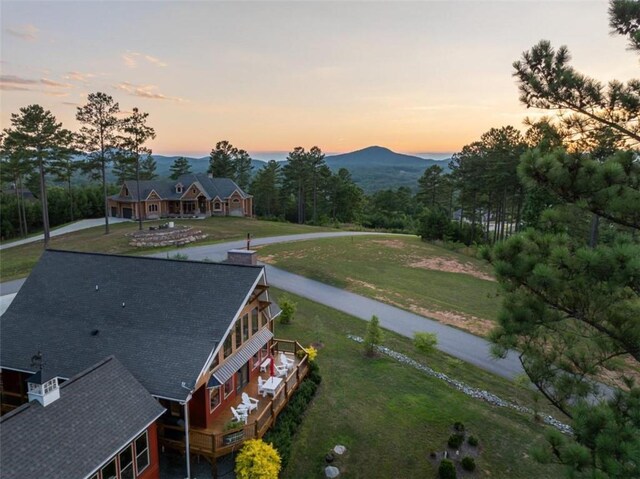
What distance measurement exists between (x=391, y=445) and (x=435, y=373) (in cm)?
581

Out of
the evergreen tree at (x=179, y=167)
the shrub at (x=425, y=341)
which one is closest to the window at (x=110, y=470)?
the shrub at (x=425, y=341)

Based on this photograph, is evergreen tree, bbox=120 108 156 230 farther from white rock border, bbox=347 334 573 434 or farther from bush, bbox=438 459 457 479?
bush, bbox=438 459 457 479

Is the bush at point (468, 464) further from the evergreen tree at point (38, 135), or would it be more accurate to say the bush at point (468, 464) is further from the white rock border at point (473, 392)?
the evergreen tree at point (38, 135)

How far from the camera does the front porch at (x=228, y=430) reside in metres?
11.2

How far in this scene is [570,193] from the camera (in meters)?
7.68

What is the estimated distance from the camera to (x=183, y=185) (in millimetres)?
55750

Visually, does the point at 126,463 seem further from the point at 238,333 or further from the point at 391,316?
the point at 391,316

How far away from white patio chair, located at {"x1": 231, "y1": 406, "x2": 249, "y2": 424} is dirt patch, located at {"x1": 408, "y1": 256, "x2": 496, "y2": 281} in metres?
27.8

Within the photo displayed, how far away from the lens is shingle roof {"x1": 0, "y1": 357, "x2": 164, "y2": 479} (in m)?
7.55

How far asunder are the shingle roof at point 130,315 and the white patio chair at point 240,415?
7.61 feet

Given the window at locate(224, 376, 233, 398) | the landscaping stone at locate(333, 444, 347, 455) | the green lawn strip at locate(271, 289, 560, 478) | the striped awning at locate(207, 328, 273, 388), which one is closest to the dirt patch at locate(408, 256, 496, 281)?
the green lawn strip at locate(271, 289, 560, 478)

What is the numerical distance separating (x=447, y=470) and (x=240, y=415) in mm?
6426

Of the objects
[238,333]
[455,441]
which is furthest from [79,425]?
[455,441]

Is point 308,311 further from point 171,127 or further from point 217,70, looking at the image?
point 171,127
